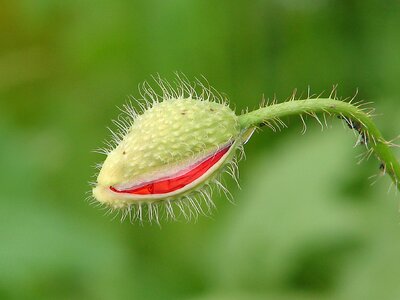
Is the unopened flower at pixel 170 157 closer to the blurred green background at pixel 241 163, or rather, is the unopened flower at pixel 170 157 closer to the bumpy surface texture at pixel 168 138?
the bumpy surface texture at pixel 168 138

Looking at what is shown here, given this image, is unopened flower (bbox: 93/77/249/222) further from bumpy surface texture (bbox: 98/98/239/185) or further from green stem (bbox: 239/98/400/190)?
green stem (bbox: 239/98/400/190)

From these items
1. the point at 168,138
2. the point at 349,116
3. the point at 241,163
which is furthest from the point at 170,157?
the point at 241,163

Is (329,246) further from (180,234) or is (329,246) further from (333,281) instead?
(180,234)

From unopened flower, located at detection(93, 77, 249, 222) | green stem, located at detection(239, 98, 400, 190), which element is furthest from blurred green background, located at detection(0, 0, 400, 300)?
unopened flower, located at detection(93, 77, 249, 222)

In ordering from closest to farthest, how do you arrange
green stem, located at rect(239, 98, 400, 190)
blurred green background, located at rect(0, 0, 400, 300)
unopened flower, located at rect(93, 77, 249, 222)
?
green stem, located at rect(239, 98, 400, 190) < unopened flower, located at rect(93, 77, 249, 222) < blurred green background, located at rect(0, 0, 400, 300)

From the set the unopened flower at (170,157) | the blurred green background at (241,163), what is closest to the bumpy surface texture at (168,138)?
the unopened flower at (170,157)

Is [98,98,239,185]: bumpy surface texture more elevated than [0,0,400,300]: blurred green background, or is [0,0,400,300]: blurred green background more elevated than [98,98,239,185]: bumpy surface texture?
[0,0,400,300]: blurred green background

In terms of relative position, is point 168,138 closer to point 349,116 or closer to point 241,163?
A: point 349,116

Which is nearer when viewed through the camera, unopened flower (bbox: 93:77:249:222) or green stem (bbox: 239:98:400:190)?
green stem (bbox: 239:98:400:190)
